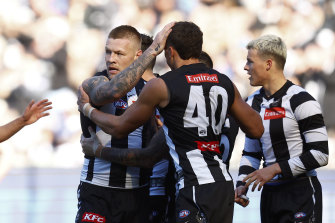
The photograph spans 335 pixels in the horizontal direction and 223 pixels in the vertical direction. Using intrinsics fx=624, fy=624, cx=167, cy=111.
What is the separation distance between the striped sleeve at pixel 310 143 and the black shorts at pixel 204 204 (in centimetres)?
75

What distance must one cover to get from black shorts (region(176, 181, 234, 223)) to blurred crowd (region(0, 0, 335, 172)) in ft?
18.1

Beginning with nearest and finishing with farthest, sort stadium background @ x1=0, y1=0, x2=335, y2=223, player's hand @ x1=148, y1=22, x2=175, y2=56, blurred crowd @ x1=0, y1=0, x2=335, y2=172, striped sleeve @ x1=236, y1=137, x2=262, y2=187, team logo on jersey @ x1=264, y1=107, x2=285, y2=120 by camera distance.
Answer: player's hand @ x1=148, y1=22, x2=175, y2=56
team logo on jersey @ x1=264, y1=107, x2=285, y2=120
striped sleeve @ x1=236, y1=137, x2=262, y2=187
stadium background @ x1=0, y1=0, x2=335, y2=223
blurred crowd @ x1=0, y1=0, x2=335, y2=172

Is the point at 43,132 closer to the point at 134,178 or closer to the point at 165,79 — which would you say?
the point at 134,178

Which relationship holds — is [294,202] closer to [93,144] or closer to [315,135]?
[315,135]

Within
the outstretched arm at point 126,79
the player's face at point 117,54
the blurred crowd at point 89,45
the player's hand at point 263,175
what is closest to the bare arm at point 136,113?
the outstretched arm at point 126,79

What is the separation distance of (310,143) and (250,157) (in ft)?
1.93

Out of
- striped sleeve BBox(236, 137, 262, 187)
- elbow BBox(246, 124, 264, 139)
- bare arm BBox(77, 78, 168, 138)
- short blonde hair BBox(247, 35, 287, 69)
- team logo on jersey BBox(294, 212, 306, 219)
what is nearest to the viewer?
bare arm BBox(77, 78, 168, 138)

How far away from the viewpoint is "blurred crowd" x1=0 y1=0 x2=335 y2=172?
29.7 feet

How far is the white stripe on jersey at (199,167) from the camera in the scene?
12.1ft

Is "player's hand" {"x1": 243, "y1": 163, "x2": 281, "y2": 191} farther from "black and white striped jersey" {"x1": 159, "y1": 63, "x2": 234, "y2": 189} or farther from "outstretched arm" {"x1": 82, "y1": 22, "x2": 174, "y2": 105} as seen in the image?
"outstretched arm" {"x1": 82, "y1": 22, "x2": 174, "y2": 105}

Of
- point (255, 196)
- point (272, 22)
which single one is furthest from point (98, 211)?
point (272, 22)

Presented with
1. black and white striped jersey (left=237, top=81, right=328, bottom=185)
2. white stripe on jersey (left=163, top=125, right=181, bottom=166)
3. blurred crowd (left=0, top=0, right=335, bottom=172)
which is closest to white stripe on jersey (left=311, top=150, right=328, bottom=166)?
black and white striped jersey (left=237, top=81, right=328, bottom=185)

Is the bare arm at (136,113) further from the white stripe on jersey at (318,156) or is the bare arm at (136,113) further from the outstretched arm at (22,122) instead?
the white stripe on jersey at (318,156)

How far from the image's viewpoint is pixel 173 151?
12.4 ft
